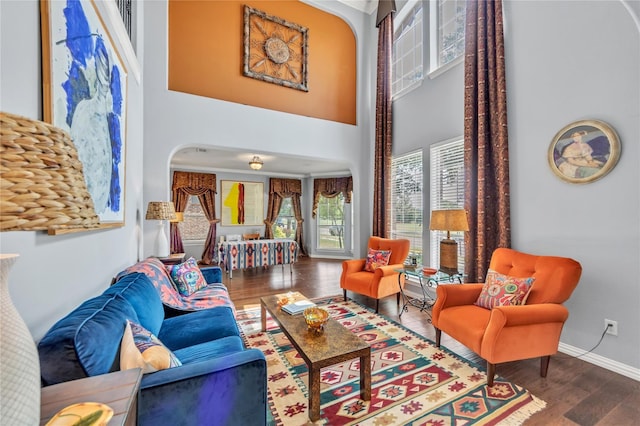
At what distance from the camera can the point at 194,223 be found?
7.04 metres

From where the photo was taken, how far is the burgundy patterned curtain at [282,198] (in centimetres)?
780

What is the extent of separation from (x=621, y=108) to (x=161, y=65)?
16.0 ft

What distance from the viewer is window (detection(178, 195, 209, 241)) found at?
22.8 feet

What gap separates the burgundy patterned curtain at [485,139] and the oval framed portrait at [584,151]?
0.43 metres

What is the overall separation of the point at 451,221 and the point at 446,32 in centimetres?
289

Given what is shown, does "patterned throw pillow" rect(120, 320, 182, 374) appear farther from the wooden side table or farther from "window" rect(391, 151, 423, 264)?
"window" rect(391, 151, 423, 264)

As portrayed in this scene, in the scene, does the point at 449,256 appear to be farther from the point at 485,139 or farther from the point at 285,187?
the point at 285,187

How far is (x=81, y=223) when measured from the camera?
523 mm

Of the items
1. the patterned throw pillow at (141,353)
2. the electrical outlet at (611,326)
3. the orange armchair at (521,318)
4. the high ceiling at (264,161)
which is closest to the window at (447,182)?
the orange armchair at (521,318)

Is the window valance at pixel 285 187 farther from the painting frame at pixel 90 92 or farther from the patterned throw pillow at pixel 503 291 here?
the patterned throw pillow at pixel 503 291

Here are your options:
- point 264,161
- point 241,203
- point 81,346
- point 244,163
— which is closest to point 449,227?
point 81,346

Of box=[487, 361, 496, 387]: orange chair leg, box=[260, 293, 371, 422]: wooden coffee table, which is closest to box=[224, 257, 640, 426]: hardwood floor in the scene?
box=[487, 361, 496, 387]: orange chair leg

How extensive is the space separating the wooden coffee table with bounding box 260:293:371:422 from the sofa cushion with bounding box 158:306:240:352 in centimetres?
43

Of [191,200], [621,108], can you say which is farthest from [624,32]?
[191,200]
